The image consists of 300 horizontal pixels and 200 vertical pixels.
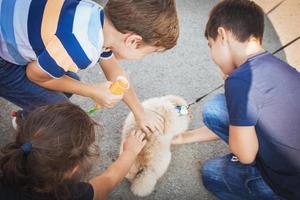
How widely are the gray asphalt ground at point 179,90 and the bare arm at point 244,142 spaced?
42 centimetres

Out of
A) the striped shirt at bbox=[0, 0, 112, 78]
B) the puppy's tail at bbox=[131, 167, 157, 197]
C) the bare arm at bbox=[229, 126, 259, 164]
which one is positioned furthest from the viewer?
the puppy's tail at bbox=[131, 167, 157, 197]

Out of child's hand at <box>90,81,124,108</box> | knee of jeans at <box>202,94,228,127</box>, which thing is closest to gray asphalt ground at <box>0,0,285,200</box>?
knee of jeans at <box>202,94,228,127</box>

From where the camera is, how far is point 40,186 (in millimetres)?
970

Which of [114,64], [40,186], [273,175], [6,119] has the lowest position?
[6,119]

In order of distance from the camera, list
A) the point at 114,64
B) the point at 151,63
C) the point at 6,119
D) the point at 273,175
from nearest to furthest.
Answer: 1. the point at 273,175
2. the point at 114,64
3. the point at 6,119
4. the point at 151,63

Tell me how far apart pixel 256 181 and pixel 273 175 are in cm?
10

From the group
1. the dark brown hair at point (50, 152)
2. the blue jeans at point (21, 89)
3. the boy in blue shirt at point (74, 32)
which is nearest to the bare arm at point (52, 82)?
the boy in blue shirt at point (74, 32)

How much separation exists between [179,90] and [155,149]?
0.62 metres

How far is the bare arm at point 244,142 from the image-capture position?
121 centimetres

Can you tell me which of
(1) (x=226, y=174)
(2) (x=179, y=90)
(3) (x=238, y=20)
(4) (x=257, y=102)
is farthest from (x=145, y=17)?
(2) (x=179, y=90)

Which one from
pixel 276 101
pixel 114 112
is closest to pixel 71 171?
pixel 276 101

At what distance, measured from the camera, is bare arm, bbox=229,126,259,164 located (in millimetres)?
1213

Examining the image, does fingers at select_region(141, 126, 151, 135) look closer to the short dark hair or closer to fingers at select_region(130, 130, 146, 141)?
fingers at select_region(130, 130, 146, 141)

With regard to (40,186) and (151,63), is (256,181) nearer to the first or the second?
(40,186)
